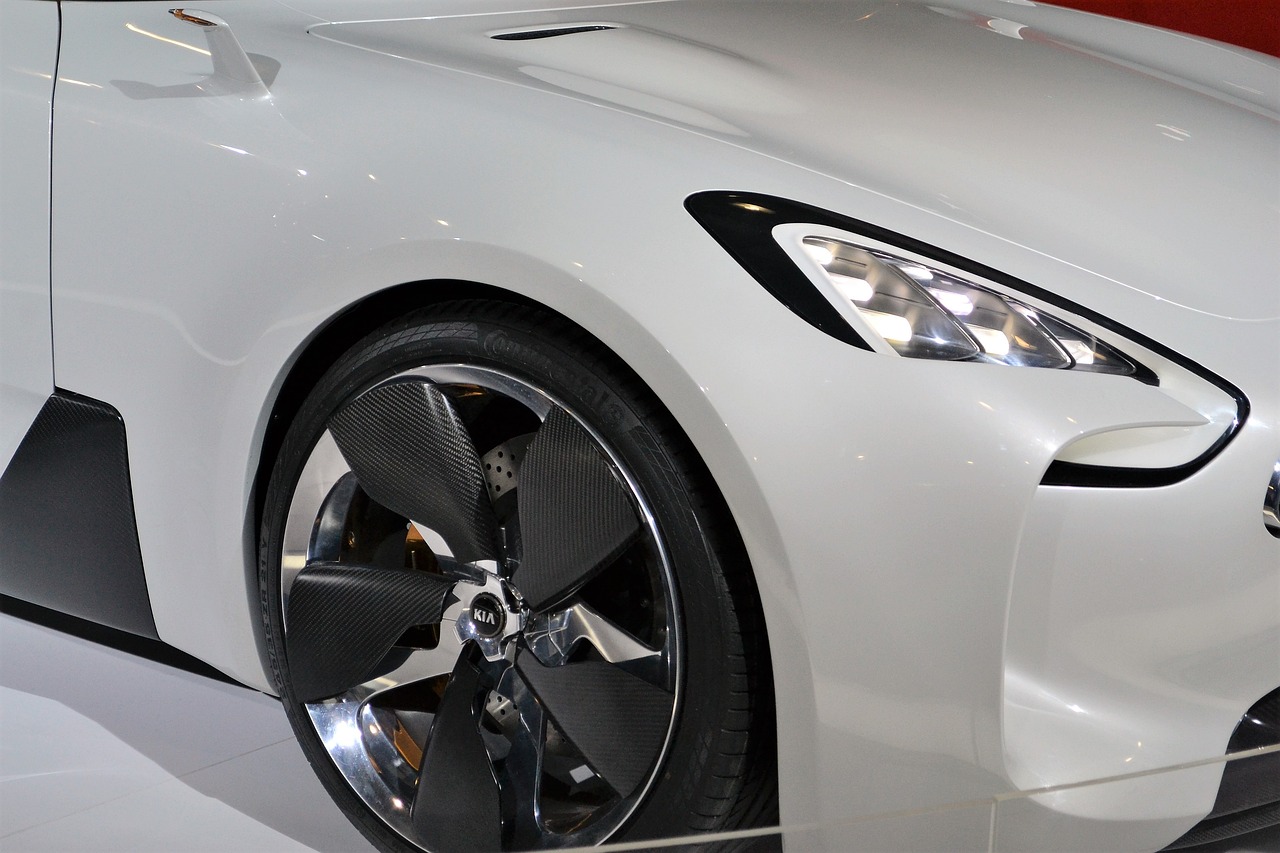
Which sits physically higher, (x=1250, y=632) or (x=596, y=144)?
(x=596, y=144)

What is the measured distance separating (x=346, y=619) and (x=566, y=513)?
0.33 m

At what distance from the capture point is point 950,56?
59.6 inches

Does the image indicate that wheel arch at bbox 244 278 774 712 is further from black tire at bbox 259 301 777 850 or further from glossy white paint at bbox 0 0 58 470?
glossy white paint at bbox 0 0 58 470

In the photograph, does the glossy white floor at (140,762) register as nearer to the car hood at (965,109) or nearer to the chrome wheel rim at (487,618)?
the chrome wheel rim at (487,618)

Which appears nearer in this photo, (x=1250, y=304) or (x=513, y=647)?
(x=1250, y=304)

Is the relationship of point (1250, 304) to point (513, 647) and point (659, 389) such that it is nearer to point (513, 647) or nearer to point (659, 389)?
point (659, 389)

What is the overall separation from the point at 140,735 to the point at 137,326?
0.60 m

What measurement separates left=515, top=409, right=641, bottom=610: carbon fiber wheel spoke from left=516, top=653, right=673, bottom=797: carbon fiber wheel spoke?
0.08 meters

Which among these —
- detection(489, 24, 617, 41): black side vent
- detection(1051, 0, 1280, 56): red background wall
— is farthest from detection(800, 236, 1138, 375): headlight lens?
detection(1051, 0, 1280, 56): red background wall

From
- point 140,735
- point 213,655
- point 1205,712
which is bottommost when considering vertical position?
point 140,735

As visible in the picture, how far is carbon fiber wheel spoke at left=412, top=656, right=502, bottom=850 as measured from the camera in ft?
4.28

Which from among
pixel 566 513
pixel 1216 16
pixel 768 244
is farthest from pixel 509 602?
pixel 1216 16

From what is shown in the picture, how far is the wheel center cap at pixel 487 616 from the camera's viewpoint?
4.21ft

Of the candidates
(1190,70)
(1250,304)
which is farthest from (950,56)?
(1250,304)
